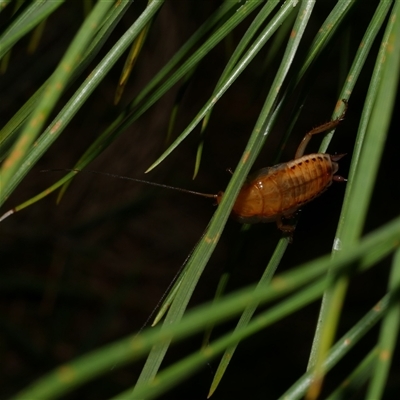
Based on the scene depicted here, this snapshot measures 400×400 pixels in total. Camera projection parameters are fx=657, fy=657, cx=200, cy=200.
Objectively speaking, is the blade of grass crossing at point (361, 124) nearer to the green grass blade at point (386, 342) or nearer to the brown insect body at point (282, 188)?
the green grass blade at point (386, 342)

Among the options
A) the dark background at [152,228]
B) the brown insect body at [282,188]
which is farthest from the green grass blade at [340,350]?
the dark background at [152,228]

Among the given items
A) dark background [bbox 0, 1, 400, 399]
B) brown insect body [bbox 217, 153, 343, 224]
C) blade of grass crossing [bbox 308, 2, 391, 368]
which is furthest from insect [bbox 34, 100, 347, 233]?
dark background [bbox 0, 1, 400, 399]

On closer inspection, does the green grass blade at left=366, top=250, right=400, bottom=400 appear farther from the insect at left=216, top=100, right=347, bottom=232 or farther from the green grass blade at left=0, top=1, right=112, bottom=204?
the insect at left=216, top=100, right=347, bottom=232

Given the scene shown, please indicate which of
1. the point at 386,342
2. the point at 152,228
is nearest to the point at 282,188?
the point at 386,342

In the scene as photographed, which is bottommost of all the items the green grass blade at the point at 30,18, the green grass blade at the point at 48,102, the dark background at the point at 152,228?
the dark background at the point at 152,228

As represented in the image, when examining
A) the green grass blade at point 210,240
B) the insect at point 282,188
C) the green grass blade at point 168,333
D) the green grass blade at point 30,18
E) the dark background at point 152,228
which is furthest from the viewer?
the dark background at point 152,228

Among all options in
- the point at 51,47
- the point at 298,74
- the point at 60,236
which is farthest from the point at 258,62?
the point at 298,74

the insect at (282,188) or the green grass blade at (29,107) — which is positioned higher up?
the green grass blade at (29,107)

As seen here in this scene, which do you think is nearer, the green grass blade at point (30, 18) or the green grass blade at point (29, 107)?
the green grass blade at point (30, 18)

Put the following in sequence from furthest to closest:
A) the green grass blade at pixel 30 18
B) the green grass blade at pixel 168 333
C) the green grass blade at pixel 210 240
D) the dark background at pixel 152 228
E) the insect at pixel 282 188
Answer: the dark background at pixel 152 228
the insect at pixel 282 188
the green grass blade at pixel 210 240
the green grass blade at pixel 30 18
the green grass blade at pixel 168 333
